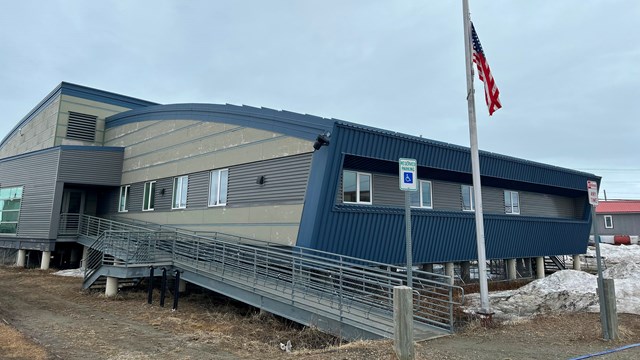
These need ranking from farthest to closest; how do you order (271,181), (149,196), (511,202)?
(149,196), (511,202), (271,181)

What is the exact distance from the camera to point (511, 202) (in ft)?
63.1

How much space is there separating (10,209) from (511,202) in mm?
25410

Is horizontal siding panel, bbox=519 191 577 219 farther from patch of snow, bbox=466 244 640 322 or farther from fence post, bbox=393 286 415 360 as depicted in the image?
fence post, bbox=393 286 415 360

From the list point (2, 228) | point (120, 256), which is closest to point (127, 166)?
point (2, 228)

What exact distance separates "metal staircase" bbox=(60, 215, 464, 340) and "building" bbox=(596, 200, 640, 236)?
40.5m

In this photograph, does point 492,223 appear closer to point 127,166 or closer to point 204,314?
point 204,314

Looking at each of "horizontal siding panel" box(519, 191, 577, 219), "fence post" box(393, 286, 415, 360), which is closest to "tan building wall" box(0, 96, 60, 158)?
"fence post" box(393, 286, 415, 360)

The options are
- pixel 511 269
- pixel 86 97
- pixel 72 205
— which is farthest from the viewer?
pixel 86 97

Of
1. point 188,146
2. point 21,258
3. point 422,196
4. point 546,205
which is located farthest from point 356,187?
point 21,258

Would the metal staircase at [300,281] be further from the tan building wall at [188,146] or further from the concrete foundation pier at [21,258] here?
the concrete foundation pier at [21,258]

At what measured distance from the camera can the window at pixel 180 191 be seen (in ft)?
57.8

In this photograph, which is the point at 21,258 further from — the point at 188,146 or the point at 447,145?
the point at 447,145

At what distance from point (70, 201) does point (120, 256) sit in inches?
460

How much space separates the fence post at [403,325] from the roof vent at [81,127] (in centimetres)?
2416
